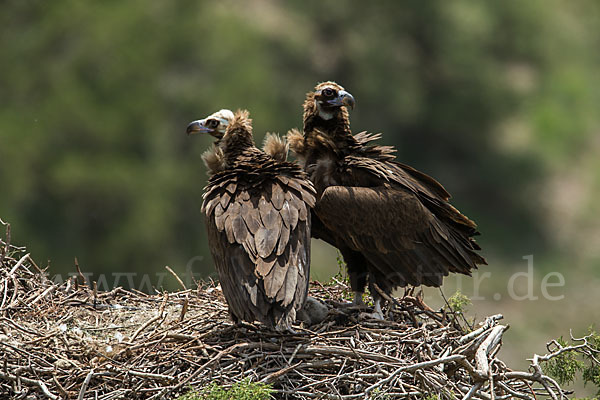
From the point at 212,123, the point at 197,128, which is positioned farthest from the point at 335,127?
the point at 197,128

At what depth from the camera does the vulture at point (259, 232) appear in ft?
19.7

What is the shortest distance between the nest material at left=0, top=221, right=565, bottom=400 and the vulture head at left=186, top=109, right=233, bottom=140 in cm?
139

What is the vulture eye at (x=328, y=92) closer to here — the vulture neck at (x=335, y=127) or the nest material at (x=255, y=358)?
the vulture neck at (x=335, y=127)

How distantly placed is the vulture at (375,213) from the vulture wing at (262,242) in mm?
457

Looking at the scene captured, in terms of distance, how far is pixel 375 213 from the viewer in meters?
6.91

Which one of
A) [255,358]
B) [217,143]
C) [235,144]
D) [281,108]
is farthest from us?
[281,108]

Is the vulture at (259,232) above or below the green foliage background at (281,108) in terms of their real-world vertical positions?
below

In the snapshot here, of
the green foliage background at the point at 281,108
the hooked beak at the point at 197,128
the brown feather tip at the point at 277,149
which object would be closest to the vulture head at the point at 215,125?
the hooked beak at the point at 197,128

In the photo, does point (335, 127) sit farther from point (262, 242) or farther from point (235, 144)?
point (262, 242)

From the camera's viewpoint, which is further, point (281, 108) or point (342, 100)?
point (281, 108)

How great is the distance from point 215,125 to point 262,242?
151cm

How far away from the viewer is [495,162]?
27.5 meters

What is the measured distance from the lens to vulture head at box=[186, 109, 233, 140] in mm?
7309

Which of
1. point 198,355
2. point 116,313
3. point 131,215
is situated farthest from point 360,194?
point 131,215
